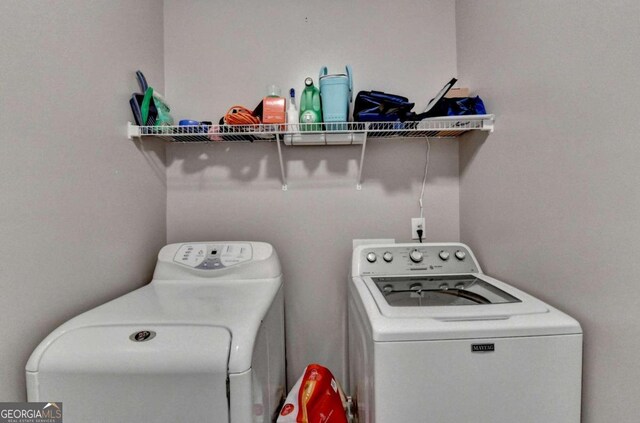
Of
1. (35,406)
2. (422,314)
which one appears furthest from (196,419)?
(422,314)

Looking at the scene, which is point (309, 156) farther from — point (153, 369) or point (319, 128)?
point (153, 369)

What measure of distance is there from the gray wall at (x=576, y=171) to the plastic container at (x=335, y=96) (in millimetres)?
686

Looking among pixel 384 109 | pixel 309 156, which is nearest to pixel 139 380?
pixel 309 156

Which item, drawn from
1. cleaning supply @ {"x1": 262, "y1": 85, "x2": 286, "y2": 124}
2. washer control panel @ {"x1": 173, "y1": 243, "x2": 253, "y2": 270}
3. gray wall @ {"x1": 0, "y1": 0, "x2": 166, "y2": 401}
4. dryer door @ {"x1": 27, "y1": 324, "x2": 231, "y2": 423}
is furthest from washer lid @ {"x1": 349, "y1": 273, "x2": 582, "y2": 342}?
gray wall @ {"x1": 0, "y1": 0, "x2": 166, "y2": 401}

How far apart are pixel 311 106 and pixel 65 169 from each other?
3.38 feet

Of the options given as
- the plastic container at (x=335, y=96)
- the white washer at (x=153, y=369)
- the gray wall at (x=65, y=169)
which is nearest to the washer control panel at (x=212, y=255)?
the gray wall at (x=65, y=169)

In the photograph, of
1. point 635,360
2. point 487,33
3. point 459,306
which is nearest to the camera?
point 635,360

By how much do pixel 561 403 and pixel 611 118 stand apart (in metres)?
0.82

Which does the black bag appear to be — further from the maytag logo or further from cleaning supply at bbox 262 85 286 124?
the maytag logo

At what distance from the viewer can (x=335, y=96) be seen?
4.68ft

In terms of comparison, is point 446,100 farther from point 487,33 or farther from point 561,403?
point 561,403

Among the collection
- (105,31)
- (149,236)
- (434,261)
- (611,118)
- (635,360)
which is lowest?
(635,360)

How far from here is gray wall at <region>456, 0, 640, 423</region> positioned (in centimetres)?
76

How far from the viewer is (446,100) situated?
1.45 metres
